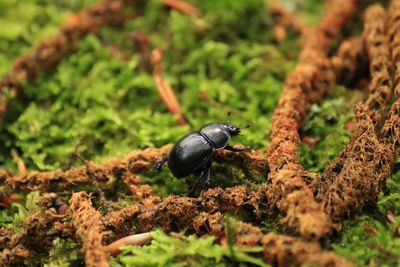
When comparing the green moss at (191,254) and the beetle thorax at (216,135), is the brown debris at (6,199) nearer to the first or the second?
the green moss at (191,254)

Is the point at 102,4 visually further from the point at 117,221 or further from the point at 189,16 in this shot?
the point at 117,221

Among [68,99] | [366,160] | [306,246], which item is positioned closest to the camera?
[306,246]

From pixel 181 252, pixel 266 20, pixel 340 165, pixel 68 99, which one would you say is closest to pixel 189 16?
pixel 266 20

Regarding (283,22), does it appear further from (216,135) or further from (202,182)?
(202,182)

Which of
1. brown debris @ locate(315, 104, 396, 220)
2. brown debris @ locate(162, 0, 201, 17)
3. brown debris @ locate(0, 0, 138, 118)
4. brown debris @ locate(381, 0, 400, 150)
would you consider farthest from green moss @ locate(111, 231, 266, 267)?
brown debris @ locate(162, 0, 201, 17)

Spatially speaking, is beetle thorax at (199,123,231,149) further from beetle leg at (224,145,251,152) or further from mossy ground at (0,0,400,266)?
mossy ground at (0,0,400,266)

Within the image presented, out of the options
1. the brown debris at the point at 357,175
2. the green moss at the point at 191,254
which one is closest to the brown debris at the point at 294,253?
the green moss at the point at 191,254
